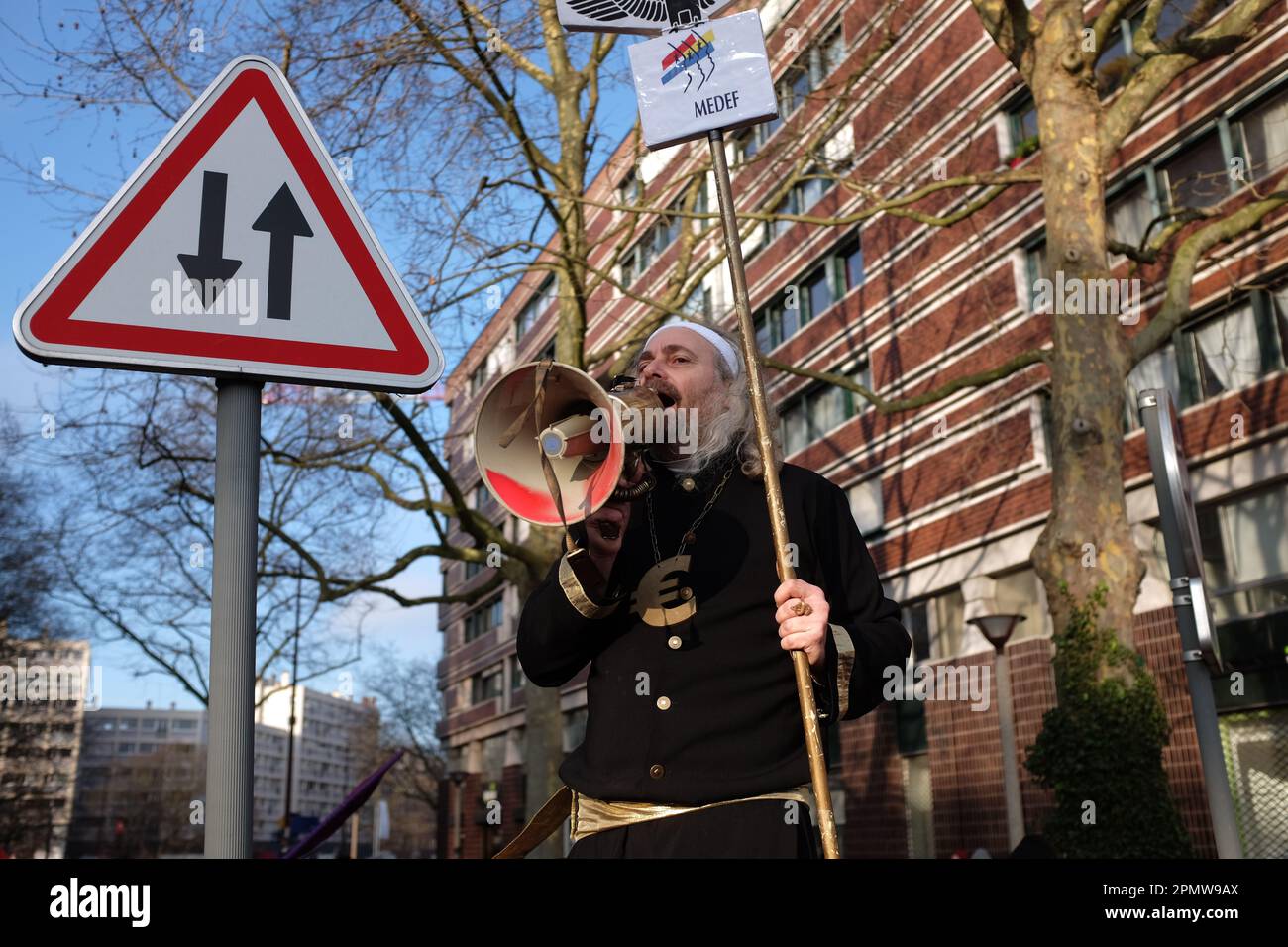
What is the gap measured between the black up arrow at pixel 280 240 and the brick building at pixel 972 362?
8695 millimetres

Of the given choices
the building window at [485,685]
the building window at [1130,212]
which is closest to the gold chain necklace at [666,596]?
the building window at [1130,212]

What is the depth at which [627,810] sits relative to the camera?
2459 millimetres

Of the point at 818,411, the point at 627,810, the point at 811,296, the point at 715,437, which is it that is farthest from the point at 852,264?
the point at 627,810

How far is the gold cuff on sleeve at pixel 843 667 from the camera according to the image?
8.14ft

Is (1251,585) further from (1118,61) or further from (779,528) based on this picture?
(779,528)

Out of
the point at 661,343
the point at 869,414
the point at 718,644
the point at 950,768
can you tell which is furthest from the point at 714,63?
the point at 869,414

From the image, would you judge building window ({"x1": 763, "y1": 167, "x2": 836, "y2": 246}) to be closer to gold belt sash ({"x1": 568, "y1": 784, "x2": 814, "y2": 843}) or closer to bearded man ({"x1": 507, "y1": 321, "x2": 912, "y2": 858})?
bearded man ({"x1": 507, "y1": 321, "x2": 912, "y2": 858})

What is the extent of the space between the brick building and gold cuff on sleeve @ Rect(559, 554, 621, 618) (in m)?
8.76

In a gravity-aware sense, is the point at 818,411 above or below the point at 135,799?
above

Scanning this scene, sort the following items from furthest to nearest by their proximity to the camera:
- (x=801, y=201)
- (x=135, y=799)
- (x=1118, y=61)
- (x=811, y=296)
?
(x=135, y=799) → (x=801, y=201) → (x=811, y=296) → (x=1118, y=61)

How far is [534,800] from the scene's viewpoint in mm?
16594

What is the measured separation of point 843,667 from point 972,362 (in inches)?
810

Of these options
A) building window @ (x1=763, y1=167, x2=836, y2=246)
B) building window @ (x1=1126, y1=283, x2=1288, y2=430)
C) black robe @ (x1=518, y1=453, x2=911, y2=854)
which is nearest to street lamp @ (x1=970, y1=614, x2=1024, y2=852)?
building window @ (x1=1126, y1=283, x2=1288, y2=430)

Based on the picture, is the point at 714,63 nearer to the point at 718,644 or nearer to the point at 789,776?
the point at 718,644
